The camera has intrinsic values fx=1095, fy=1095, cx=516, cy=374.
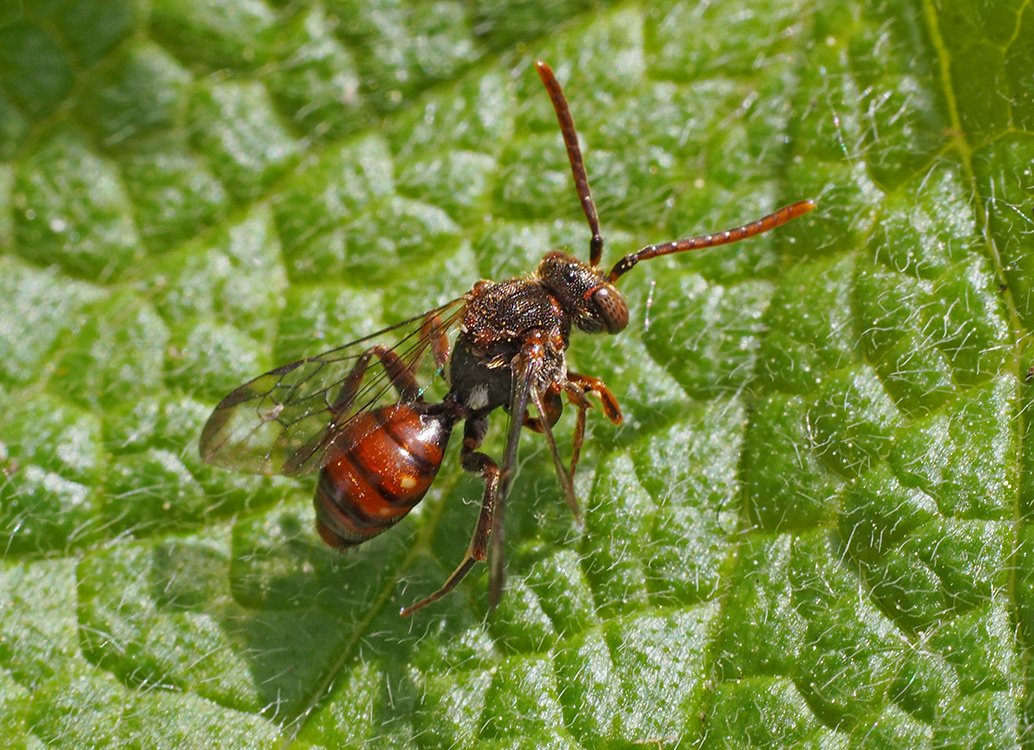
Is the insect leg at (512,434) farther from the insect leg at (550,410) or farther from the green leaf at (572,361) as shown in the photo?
the green leaf at (572,361)

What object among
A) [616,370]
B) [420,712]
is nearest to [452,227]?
Result: [616,370]

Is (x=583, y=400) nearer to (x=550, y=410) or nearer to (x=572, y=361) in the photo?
(x=550, y=410)

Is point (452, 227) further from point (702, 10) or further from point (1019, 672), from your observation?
point (1019, 672)

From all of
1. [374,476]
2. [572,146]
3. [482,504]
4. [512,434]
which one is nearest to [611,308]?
[572,146]

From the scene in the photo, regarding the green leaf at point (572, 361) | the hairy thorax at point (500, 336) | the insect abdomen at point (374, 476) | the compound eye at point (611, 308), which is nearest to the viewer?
the green leaf at point (572, 361)

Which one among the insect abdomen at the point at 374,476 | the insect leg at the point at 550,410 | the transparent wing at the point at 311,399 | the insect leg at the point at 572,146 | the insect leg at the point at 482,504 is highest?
the insect leg at the point at 572,146

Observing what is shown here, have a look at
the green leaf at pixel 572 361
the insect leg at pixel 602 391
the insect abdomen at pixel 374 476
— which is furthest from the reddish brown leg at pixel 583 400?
the insect abdomen at pixel 374 476

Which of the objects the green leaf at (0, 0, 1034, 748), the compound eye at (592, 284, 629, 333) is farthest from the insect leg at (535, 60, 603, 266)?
the green leaf at (0, 0, 1034, 748)
